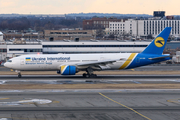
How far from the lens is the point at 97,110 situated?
25.0 metres

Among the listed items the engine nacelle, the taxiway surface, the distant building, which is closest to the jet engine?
the engine nacelle

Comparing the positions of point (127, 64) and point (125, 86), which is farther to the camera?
point (127, 64)

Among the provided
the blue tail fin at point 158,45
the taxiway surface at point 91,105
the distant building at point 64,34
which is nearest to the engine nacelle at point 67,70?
the taxiway surface at point 91,105

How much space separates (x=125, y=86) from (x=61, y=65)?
12471mm

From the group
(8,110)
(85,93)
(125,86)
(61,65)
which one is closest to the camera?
(8,110)

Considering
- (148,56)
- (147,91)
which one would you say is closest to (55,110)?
(147,91)

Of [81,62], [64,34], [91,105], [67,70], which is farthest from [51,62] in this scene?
[64,34]

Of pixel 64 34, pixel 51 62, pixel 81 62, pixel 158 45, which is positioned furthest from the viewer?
pixel 64 34

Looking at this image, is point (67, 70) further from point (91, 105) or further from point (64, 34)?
point (64, 34)

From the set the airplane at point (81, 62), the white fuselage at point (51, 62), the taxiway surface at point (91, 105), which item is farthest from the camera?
the white fuselage at point (51, 62)

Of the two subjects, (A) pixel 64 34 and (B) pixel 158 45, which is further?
(A) pixel 64 34

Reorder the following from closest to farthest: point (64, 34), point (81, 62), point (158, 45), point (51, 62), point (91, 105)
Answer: point (91, 105)
point (51, 62)
point (81, 62)
point (158, 45)
point (64, 34)

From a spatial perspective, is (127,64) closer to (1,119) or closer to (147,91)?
(147,91)

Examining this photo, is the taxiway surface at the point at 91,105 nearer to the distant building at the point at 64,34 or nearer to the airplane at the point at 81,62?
the airplane at the point at 81,62
